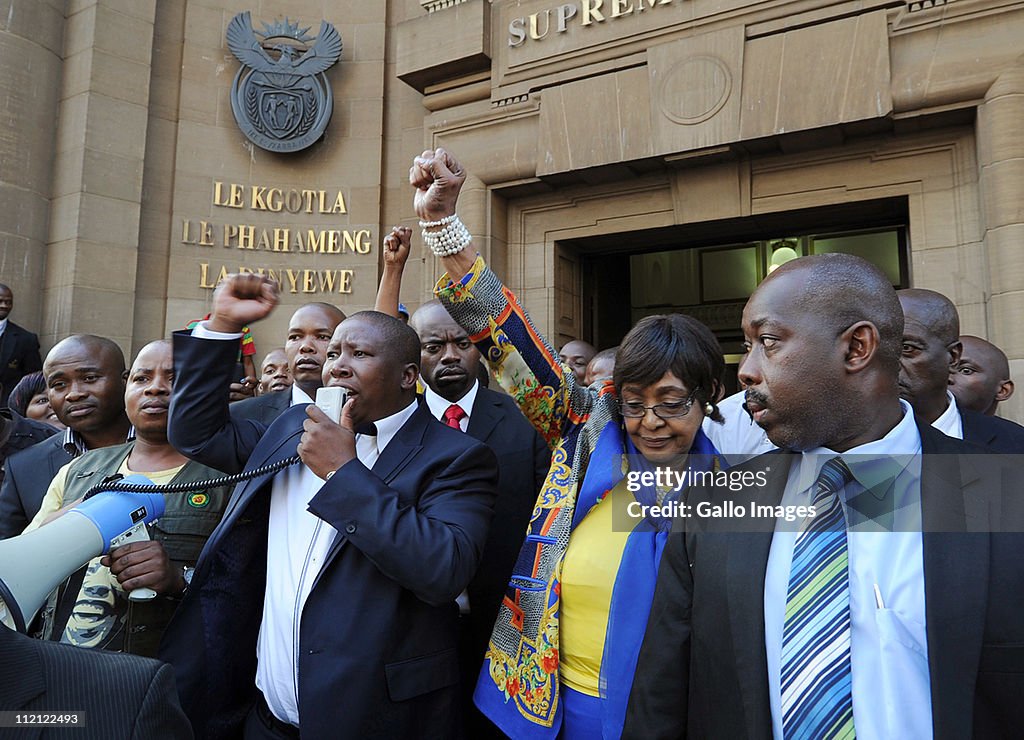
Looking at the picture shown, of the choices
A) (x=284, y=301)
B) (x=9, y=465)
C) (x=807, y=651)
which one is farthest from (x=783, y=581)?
(x=284, y=301)

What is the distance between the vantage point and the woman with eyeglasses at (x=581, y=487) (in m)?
2.03

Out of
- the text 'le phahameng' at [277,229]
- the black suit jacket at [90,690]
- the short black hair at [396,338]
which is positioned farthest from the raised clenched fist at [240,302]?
the text 'le phahameng' at [277,229]

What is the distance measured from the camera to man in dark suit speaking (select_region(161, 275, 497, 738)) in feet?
6.58

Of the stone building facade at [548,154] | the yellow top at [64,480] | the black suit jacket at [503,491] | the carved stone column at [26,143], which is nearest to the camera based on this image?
the yellow top at [64,480]

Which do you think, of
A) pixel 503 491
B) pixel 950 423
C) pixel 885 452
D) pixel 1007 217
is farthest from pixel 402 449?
pixel 1007 217

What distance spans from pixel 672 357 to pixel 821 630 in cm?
91

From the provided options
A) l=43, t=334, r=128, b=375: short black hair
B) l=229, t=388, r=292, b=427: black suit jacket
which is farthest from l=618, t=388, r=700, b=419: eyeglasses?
l=43, t=334, r=128, b=375: short black hair

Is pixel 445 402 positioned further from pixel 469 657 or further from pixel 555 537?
pixel 555 537

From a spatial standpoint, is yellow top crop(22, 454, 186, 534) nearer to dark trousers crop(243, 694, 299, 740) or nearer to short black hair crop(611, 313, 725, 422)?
dark trousers crop(243, 694, 299, 740)

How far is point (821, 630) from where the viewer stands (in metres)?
1.48

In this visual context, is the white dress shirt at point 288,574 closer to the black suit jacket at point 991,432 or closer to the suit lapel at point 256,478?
the suit lapel at point 256,478

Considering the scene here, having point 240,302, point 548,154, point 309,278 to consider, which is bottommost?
point 240,302

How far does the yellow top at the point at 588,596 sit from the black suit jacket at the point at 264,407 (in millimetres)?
1762

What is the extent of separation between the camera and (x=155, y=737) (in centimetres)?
116
